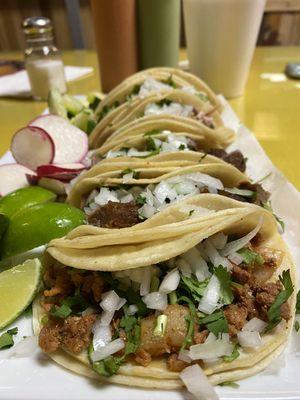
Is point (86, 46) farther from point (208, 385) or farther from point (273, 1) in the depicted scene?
point (208, 385)

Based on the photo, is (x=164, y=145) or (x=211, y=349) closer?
(x=211, y=349)

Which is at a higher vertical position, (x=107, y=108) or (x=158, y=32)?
(x=158, y=32)

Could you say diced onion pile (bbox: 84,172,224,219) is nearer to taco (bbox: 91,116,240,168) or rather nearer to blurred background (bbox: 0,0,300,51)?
taco (bbox: 91,116,240,168)

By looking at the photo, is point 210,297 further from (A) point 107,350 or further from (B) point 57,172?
(B) point 57,172

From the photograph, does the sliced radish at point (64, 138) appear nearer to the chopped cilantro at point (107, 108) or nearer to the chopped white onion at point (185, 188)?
the chopped cilantro at point (107, 108)

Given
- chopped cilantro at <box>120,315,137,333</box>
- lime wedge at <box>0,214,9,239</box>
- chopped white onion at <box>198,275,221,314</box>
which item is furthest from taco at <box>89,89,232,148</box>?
chopped cilantro at <box>120,315,137,333</box>

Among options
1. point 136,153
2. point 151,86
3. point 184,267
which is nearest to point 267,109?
point 151,86
